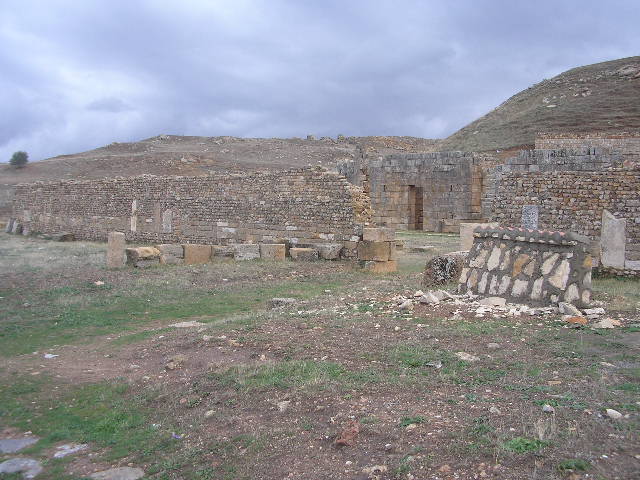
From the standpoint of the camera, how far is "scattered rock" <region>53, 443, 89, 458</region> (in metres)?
4.91

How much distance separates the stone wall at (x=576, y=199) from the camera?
12203 mm

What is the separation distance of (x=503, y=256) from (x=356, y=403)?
438 centimetres

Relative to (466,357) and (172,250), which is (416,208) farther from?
(466,357)

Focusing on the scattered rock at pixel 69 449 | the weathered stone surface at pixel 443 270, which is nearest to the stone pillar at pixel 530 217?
the weathered stone surface at pixel 443 270

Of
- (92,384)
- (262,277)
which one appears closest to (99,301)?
(262,277)

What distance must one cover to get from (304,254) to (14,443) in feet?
36.6

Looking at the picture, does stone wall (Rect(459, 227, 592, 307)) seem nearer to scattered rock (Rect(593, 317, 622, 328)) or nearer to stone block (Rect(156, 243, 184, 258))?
scattered rock (Rect(593, 317, 622, 328))

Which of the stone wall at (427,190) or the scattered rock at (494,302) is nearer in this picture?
the scattered rock at (494,302)

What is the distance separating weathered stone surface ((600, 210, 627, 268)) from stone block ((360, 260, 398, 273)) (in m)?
4.88

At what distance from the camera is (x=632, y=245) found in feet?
39.5

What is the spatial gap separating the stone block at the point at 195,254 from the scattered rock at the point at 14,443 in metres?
11.1

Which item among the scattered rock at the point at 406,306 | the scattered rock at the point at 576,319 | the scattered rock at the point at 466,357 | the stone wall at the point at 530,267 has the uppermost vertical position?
the stone wall at the point at 530,267

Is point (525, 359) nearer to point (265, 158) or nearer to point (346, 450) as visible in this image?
point (346, 450)

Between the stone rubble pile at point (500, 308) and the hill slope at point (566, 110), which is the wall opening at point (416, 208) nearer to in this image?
the hill slope at point (566, 110)
